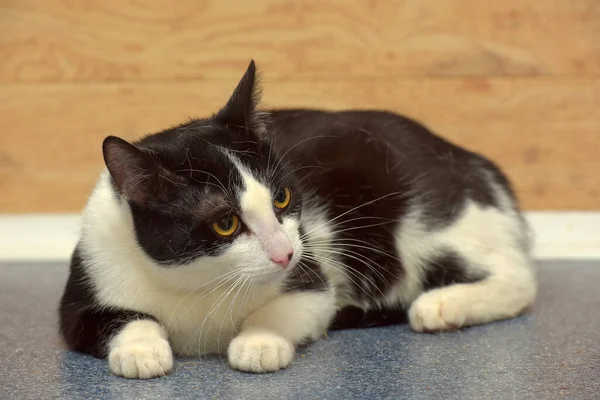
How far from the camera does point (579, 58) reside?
262 centimetres

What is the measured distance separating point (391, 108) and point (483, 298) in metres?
0.99

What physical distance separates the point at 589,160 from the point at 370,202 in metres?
1.17

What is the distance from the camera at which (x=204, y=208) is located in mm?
1438

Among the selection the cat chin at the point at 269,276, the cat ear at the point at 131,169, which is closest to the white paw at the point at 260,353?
the cat chin at the point at 269,276

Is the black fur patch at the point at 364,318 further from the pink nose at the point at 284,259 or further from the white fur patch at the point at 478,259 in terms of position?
the pink nose at the point at 284,259

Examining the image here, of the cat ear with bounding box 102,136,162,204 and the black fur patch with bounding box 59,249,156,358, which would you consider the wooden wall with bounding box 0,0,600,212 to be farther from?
the cat ear with bounding box 102,136,162,204

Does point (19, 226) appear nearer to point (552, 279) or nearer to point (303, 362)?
point (303, 362)

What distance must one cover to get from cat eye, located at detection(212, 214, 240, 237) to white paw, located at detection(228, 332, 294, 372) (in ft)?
0.73

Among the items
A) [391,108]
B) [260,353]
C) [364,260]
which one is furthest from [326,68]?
[260,353]

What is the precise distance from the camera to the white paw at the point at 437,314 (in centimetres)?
176

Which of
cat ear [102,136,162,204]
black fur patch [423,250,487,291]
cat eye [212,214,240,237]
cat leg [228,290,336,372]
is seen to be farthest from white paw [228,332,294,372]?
black fur patch [423,250,487,291]

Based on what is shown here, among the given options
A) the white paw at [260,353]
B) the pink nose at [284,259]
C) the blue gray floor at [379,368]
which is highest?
the pink nose at [284,259]

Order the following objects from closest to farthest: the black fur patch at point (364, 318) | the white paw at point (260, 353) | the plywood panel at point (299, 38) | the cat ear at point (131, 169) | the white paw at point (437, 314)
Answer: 1. the cat ear at point (131, 169)
2. the white paw at point (260, 353)
3. the white paw at point (437, 314)
4. the black fur patch at point (364, 318)
5. the plywood panel at point (299, 38)

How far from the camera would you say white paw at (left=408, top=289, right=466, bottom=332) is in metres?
1.76
